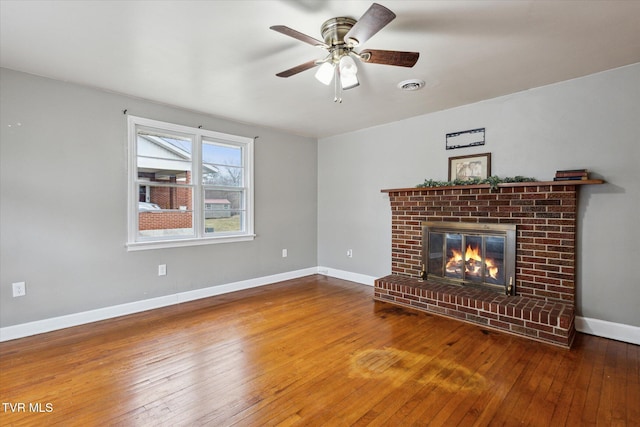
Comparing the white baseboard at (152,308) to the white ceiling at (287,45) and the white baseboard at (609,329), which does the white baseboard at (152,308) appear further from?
the white ceiling at (287,45)

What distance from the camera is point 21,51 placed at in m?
2.46

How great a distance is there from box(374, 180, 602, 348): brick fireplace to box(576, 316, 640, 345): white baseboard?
220 mm

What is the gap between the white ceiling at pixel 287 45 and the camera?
6.38 ft

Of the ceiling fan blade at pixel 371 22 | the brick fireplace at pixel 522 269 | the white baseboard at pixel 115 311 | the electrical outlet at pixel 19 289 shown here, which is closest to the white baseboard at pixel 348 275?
the brick fireplace at pixel 522 269

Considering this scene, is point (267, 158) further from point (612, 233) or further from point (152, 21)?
point (612, 233)

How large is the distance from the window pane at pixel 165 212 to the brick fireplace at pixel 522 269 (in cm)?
268

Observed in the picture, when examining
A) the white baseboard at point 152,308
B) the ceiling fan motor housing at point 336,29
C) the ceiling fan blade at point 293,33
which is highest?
the ceiling fan motor housing at point 336,29

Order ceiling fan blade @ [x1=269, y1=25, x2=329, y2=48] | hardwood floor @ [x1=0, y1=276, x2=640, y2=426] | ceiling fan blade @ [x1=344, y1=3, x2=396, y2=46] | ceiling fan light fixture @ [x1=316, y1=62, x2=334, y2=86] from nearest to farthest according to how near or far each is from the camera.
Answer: ceiling fan blade @ [x1=344, y1=3, x2=396, y2=46], ceiling fan blade @ [x1=269, y1=25, x2=329, y2=48], hardwood floor @ [x1=0, y1=276, x2=640, y2=426], ceiling fan light fixture @ [x1=316, y1=62, x2=334, y2=86]

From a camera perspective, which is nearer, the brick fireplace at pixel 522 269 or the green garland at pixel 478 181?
the brick fireplace at pixel 522 269

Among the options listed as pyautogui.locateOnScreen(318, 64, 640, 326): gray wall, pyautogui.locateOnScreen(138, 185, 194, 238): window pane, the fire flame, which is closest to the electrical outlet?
pyautogui.locateOnScreen(138, 185, 194, 238): window pane

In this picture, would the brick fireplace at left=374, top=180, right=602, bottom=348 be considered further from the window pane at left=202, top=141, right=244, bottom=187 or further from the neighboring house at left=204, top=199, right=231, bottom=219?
the window pane at left=202, top=141, right=244, bottom=187

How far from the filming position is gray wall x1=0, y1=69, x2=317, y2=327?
2828 mm

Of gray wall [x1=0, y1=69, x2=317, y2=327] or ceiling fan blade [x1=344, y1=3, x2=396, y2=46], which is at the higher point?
ceiling fan blade [x1=344, y1=3, x2=396, y2=46]

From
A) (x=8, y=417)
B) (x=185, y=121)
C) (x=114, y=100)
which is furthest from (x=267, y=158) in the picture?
(x=8, y=417)
